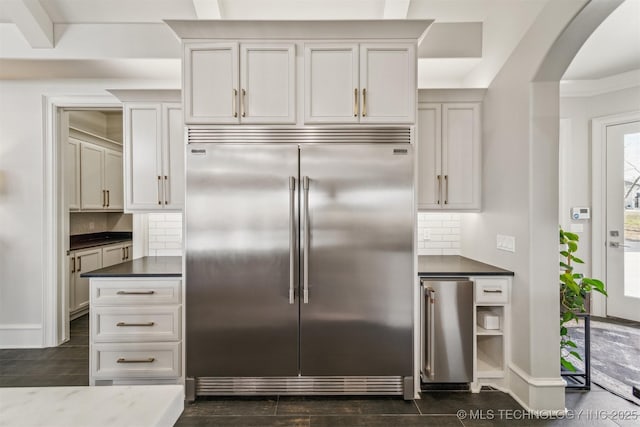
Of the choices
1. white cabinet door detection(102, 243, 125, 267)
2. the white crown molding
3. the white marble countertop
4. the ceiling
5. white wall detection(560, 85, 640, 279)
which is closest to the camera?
the white marble countertop

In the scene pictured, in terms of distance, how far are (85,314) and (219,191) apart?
339 cm

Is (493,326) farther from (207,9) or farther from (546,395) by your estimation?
(207,9)

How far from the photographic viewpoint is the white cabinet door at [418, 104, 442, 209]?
9.59 feet

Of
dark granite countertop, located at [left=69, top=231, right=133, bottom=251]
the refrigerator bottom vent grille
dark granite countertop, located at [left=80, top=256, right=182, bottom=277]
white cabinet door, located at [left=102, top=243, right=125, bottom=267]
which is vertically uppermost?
dark granite countertop, located at [left=69, top=231, right=133, bottom=251]

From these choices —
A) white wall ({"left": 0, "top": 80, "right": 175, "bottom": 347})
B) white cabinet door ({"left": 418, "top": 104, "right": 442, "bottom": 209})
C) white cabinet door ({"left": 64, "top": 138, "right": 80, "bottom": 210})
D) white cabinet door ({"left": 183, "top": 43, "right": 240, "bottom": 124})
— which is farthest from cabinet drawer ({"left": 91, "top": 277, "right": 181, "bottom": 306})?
white cabinet door ({"left": 64, "top": 138, "right": 80, "bottom": 210})

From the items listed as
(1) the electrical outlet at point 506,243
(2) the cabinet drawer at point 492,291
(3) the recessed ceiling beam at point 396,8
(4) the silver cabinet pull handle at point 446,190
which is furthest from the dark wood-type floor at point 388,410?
(3) the recessed ceiling beam at point 396,8

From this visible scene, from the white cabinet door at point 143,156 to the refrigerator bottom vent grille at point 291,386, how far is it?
150 cm

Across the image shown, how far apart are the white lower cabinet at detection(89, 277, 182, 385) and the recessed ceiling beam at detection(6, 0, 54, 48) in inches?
83.1

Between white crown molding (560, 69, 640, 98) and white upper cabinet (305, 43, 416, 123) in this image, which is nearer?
white upper cabinet (305, 43, 416, 123)

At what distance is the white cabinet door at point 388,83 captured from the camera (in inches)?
94.7

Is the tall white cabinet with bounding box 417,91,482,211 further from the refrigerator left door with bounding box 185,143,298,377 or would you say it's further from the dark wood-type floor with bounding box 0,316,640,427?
the dark wood-type floor with bounding box 0,316,640,427

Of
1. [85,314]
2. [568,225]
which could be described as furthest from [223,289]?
[568,225]

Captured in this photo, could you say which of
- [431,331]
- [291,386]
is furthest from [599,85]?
[291,386]

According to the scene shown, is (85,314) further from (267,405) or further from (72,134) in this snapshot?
(267,405)
